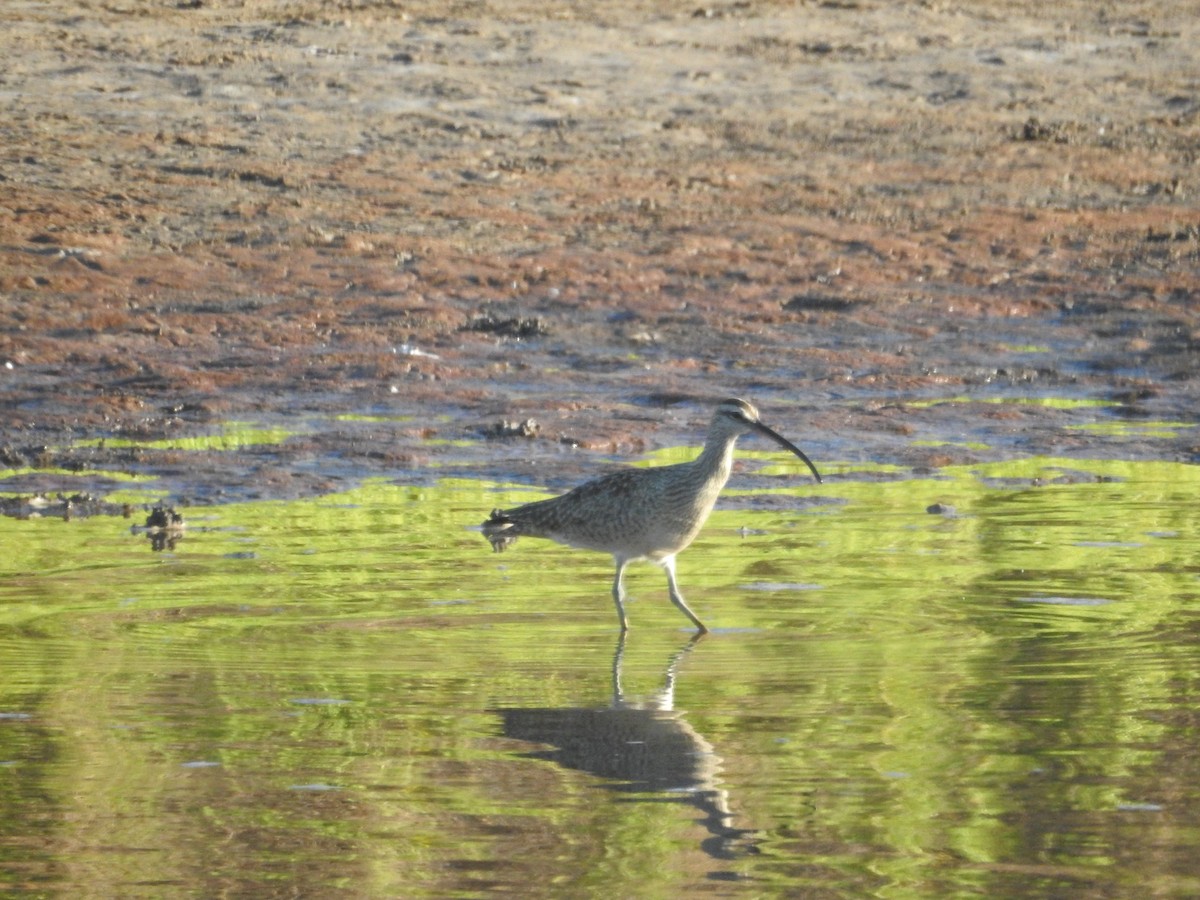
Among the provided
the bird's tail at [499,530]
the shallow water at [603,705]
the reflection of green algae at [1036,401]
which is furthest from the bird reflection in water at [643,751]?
the reflection of green algae at [1036,401]

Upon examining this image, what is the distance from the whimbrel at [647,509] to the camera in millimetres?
8836

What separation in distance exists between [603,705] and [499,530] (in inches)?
95.3

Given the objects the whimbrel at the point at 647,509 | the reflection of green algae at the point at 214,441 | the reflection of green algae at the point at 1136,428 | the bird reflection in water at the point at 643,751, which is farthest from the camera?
→ the reflection of green algae at the point at 1136,428

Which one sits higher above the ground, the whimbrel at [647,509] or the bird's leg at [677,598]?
the whimbrel at [647,509]

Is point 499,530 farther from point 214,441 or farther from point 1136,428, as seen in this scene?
point 1136,428

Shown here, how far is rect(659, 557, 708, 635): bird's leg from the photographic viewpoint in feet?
27.1

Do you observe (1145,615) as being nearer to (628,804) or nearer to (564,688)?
(564,688)

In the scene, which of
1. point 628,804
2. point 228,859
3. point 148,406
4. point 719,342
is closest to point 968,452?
point 719,342

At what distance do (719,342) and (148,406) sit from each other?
3602 mm

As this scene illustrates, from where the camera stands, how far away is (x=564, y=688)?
7176mm

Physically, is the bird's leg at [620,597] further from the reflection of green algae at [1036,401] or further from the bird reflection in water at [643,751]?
the reflection of green algae at [1036,401]

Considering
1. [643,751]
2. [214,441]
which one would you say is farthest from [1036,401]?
[643,751]

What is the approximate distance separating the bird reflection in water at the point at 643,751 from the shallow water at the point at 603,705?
0.01 meters

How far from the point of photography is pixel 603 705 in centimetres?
696
